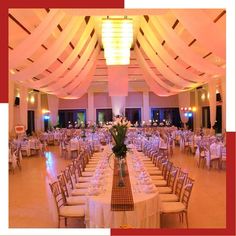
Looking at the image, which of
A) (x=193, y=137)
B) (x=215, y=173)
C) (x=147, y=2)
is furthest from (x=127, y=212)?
(x=193, y=137)

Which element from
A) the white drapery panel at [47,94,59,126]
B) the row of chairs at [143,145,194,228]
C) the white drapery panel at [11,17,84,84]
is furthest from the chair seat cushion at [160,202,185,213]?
the white drapery panel at [47,94,59,126]

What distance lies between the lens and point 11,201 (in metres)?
7.51

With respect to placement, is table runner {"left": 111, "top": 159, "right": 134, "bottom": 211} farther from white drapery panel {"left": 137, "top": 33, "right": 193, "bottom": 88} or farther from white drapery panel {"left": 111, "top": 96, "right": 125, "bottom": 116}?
white drapery panel {"left": 111, "top": 96, "right": 125, "bottom": 116}

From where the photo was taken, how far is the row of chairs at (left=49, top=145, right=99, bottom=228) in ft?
18.0

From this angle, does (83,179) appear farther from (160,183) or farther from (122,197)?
(122,197)

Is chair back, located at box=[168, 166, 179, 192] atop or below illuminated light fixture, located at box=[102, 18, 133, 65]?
below

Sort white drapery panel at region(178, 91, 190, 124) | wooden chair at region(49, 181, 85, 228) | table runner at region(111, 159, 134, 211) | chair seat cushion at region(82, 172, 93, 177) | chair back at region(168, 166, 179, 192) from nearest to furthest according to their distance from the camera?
table runner at region(111, 159, 134, 211)
wooden chair at region(49, 181, 85, 228)
chair back at region(168, 166, 179, 192)
chair seat cushion at region(82, 172, 93, 177)
white drapery panel at region(178, 91, 190, 124)

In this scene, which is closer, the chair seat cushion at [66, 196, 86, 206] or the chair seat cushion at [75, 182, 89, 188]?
the chair seat cushion at [66, 196, 86, 206]

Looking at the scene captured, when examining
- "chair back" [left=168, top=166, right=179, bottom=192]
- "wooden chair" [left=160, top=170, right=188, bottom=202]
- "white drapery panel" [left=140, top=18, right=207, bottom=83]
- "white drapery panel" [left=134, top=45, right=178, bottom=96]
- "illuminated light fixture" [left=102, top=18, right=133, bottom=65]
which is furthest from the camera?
"white drapery panel" [left=134, top=45, right=178, bottom=96]

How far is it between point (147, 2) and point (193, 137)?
11027 millimetres

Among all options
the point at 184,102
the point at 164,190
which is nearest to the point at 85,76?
the point at 164,190

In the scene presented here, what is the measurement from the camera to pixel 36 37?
21.6 ft

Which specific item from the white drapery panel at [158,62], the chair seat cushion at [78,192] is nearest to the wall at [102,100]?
the white drapery panel at [158,62]

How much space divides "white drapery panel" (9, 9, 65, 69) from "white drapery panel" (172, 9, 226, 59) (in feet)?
6.91
